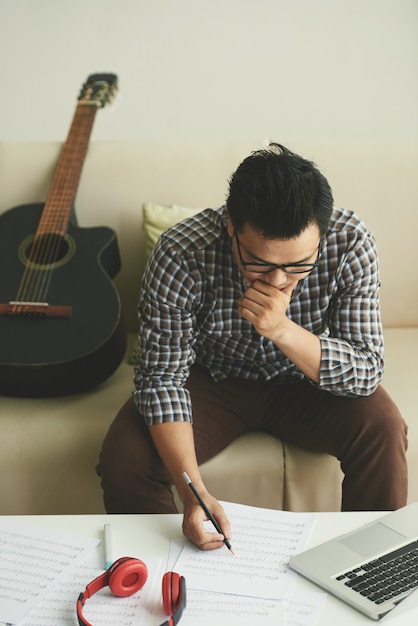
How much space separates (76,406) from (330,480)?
627 millimetres

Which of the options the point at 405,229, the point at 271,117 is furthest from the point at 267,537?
the point at 271,117

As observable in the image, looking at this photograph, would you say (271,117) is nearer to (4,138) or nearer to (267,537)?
(4,138)

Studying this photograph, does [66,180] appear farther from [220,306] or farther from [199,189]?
[220,306]

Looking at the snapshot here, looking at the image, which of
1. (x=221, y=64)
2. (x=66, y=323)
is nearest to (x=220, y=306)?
(x=66, y=323)

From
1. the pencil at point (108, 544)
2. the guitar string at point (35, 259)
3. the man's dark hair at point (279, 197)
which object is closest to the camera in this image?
the pencil at point (108, 544)

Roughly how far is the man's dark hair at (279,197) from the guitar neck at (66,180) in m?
0.83

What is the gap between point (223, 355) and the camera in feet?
5.65

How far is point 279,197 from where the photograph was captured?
133cm

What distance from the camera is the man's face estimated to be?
1.34m

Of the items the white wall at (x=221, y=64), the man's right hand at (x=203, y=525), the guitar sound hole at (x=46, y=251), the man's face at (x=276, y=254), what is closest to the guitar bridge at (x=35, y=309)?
the guitar sound hole at (x=46, y=251)

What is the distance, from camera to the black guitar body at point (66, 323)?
1.84 metres

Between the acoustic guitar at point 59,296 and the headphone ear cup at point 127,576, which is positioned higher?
the acoustic guitar at point 59,296

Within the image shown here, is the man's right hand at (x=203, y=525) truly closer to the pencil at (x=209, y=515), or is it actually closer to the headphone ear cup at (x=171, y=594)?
the pencil at (x=209, y=515)

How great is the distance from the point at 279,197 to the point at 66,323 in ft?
2.57
